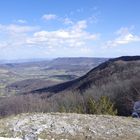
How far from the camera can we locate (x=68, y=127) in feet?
56.5

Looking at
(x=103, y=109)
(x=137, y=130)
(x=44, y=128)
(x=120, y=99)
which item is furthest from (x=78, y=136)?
(x=120, y=99)

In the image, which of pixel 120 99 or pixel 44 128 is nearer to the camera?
pixel 44 128

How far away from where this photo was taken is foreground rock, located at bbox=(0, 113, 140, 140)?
1620 cm

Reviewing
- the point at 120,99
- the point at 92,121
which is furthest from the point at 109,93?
the point at 92,121

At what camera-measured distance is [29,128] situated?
677 inches

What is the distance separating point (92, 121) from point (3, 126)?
15.9 ft

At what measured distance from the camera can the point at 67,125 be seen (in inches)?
690

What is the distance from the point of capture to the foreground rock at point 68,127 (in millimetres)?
16203

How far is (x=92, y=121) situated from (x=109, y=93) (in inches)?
2304

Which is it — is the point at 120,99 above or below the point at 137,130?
below

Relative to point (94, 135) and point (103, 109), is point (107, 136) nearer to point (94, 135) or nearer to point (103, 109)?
point (94, 135)

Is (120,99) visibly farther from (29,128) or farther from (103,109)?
(29,128)

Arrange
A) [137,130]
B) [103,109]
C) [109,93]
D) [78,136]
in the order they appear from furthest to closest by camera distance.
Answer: [109,93] < [103,109] < [137,130] < [78,136]

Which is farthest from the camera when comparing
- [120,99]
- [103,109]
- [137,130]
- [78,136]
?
[120,99]
